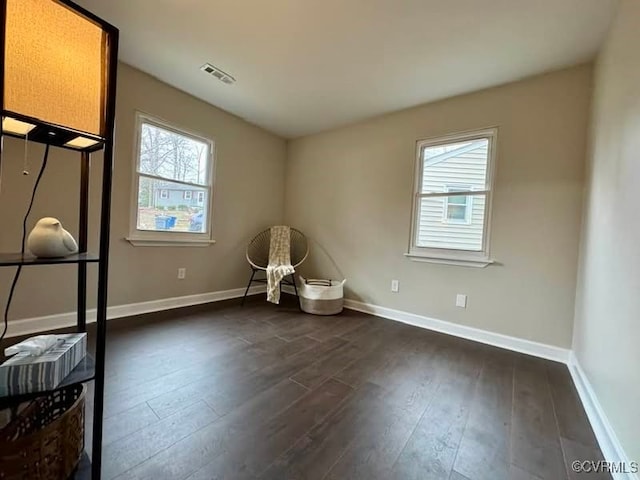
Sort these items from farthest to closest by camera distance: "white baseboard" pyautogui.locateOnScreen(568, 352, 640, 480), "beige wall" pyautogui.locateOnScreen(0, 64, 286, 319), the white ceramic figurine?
1. "beige wall" pyautogui.locateOnScreen(0, 64, 286, 319)
2. "white baseboard" pyautogui.locateOnScreen(568, 352, 640, 480)
3. the white ceramic figurine

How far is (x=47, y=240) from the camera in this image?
2.87 ft

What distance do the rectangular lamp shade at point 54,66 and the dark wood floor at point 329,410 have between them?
1.26 m

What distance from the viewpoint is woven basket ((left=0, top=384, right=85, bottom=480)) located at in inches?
30.5

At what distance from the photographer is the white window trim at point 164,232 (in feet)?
8.98

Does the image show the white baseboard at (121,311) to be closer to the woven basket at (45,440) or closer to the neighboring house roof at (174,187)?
the neighboring house roof at (174,187)

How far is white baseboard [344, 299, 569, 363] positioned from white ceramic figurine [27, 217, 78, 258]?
2.91m

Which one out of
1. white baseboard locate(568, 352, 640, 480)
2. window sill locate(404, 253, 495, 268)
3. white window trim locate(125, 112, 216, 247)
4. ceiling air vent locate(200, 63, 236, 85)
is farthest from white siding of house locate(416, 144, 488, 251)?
white window trim locate(125, 112, 216, 247)

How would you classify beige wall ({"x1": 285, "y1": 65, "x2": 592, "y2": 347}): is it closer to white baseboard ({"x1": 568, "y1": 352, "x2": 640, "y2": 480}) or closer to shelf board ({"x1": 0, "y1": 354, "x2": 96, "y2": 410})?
white baseboard ({"x1": 568, "y1": 352, "x2": 640, "y2": 480})

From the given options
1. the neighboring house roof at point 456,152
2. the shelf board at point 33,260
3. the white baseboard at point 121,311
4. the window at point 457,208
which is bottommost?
the white baseboard at point 121,311

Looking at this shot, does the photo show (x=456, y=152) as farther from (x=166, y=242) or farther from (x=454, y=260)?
(x=166, y=242)

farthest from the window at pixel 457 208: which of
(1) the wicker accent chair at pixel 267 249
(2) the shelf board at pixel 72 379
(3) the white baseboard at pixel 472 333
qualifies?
(2) the shelf board at pixel 72 379

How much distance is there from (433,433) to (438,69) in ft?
8.70

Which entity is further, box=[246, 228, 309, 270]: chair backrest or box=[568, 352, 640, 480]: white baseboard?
box=[246, 228, 309, 270]: chair backrest

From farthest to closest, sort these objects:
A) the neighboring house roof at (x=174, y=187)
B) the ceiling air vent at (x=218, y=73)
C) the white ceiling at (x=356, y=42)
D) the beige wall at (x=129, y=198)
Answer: the neighboring house roof at (x=174, y=187)
the ceiling air vent at (x=218, y=73)
the beige wall at (x=129, y=198)
the white ceiling at (x=356, y=42)
